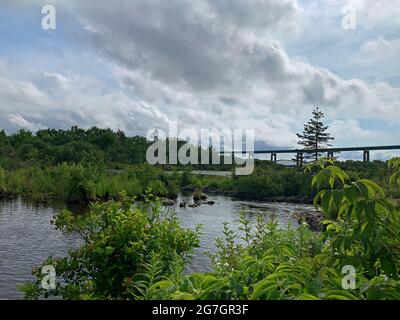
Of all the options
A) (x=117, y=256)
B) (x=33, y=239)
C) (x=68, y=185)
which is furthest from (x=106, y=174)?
(x=117, y=256)

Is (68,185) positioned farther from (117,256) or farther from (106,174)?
(117,256)

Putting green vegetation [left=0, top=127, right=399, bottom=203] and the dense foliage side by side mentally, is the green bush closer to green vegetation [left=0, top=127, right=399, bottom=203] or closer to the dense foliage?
green vegetation [left=0, top=127, right=399, bottom=203]

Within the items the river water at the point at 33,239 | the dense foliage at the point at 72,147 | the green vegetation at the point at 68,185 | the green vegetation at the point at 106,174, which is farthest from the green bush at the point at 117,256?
the dense foliage at the point at 72,147

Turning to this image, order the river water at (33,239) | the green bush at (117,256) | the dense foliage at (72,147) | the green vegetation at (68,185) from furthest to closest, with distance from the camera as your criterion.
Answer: the dense foliage at (72,147), the green vegetation at (68,185), the river water at (33,239), the green bush at (117,256)

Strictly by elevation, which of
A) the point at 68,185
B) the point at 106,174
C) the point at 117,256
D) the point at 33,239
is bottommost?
the point at 33,239

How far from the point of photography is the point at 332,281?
169 centimetres

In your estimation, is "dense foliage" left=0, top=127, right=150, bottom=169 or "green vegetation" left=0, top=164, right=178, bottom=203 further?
"dense foliage" left=0, top=127, right=150, bottom=169

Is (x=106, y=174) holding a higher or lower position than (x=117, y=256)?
higher

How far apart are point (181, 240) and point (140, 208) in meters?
0.77

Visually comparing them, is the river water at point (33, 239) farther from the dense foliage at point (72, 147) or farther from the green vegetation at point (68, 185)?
the dense foliage at point (72, 147)

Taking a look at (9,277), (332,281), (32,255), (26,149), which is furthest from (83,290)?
(26,149)

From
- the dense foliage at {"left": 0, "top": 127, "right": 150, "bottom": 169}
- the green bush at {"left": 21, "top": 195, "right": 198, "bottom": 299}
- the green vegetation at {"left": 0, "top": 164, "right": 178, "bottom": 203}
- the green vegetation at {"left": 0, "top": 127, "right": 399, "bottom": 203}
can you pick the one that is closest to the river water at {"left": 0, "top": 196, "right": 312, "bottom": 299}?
the green bush at {"left": 21, "top": 195, "right": 198, "bottom": 299}

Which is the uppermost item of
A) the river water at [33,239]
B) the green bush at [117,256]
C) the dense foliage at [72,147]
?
the dense foliage at [72,147]
